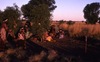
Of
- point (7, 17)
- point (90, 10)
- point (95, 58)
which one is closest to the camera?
point (95, 58)

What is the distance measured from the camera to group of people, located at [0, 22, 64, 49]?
17072 millimetres

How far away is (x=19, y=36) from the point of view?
714 inches

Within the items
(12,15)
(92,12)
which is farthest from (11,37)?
(92,12)

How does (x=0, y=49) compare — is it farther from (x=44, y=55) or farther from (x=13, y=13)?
(x=13, y=13)

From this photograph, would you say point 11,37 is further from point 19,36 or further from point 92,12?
point 92,12

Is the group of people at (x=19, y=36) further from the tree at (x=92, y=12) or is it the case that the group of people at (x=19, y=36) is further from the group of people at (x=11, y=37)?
the tree at (x=92, y=12)

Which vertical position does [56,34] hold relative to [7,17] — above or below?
below

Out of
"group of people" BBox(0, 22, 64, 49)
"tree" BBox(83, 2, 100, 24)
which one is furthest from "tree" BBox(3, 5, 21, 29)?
"tree" BBox(83, 2, 100, 24)

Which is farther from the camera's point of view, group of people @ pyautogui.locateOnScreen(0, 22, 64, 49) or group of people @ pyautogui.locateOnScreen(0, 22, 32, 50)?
group of people @ pyautogui.locateOnScreen(0, 22, 64, 49)

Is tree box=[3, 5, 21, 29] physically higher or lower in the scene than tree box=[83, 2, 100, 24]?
higher

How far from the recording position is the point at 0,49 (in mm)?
16266

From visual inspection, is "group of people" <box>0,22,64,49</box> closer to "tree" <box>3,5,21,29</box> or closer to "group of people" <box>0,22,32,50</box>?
"group of people" <box>0,22,32,50</box>

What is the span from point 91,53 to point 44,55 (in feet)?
8.87

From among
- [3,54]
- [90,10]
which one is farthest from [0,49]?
[90,10]
